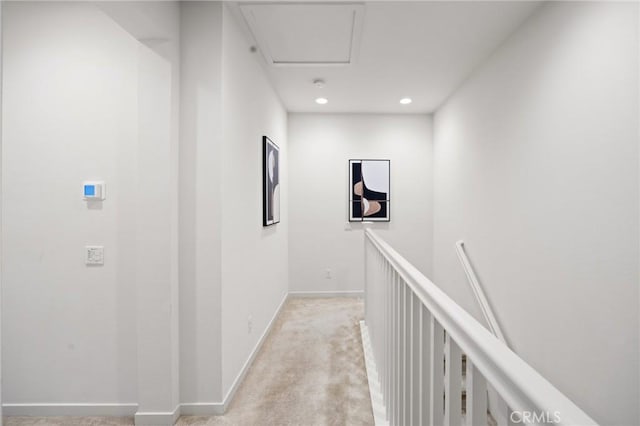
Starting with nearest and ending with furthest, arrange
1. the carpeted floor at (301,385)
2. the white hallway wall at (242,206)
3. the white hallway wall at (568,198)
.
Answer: the white hallway wall at (568,198)
the carpeted floor at (301,385)
the white hallway wall at (242,206)

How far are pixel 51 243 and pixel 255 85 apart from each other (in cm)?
181

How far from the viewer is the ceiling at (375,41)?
211 centimetres

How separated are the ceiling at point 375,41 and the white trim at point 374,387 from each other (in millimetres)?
2351

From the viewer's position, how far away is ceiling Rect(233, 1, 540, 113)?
211 cm

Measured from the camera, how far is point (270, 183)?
3.23 meters

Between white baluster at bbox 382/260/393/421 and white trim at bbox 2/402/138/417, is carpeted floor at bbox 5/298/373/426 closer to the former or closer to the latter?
white trim at bbox 2/402/138/417

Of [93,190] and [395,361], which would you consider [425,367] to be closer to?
[395,361]

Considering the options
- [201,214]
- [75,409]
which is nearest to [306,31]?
[201,214]

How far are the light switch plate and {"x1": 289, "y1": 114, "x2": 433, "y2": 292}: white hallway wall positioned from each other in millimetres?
2761

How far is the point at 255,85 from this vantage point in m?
2.75

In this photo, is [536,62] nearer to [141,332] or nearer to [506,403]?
[506,403]

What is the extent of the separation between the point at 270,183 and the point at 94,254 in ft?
5.34

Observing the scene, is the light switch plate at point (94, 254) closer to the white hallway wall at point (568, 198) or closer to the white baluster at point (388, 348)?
the white baluster at point (388, 348)

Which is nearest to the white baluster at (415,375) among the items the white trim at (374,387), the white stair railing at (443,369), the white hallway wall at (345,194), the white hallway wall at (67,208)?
the white stair railing at (443,369)
